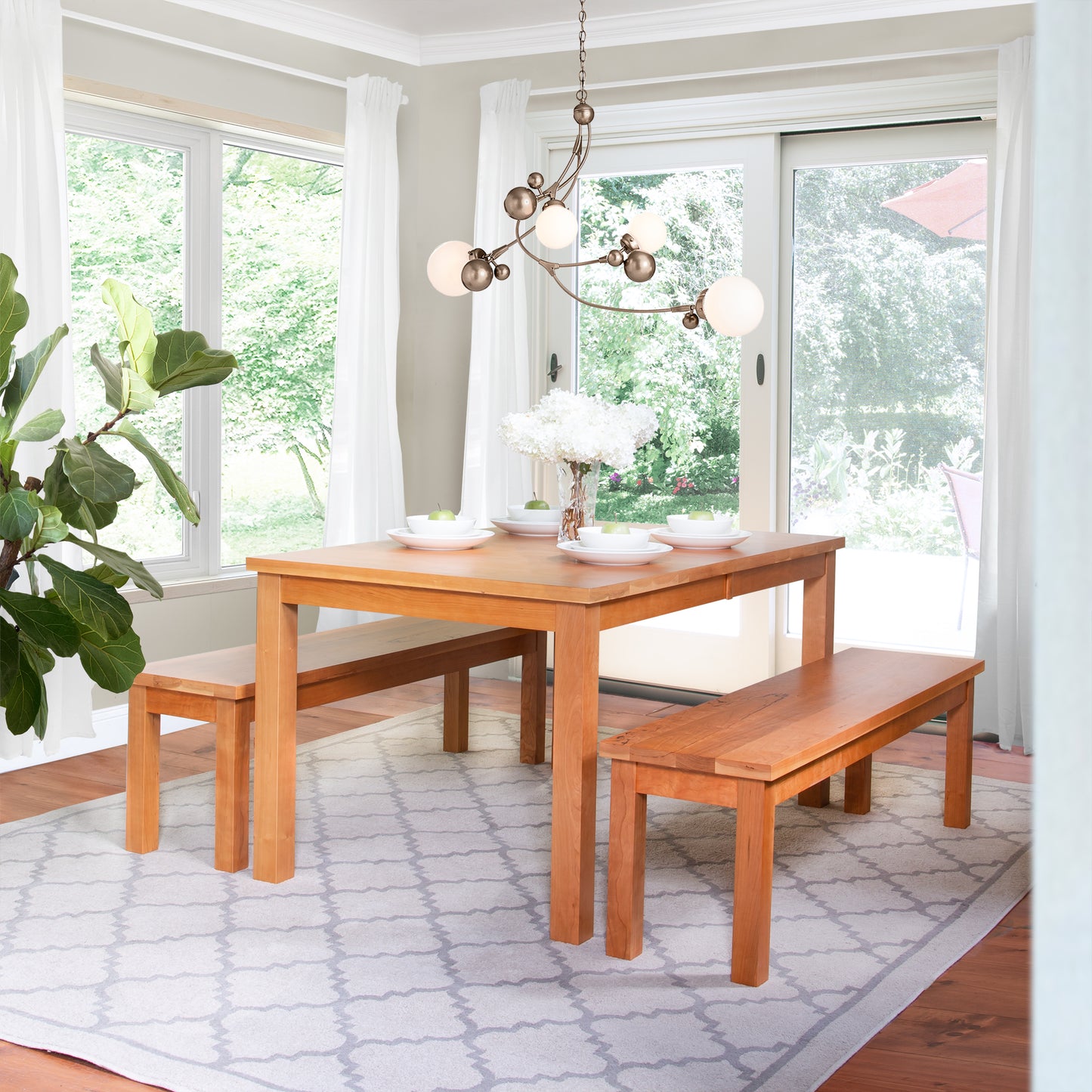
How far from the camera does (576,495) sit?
3.12 m

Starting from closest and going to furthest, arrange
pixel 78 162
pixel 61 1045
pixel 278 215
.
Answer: pixel 61 1045 < pixel 78 162 < pixel 278 215

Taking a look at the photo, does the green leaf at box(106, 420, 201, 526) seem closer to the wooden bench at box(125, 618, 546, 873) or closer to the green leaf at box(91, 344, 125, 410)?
the green leaf at box(91, 344, 125, 410)

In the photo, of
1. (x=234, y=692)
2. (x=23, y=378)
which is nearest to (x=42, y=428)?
(x=23, y=378)

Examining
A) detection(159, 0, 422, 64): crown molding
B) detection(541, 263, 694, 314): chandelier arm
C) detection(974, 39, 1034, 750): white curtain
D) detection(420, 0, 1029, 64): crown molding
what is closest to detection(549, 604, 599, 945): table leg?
detection(541, 263, 694, 314): chandelier arm

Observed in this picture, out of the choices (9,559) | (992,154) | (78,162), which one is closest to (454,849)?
(9,559)

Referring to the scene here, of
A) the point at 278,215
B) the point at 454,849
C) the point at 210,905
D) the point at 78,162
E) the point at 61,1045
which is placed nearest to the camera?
the point at 61,1045

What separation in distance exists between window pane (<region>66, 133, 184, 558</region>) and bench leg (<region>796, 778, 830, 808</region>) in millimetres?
2464

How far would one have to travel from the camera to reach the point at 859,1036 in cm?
206

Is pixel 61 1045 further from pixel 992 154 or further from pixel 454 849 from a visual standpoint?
pixel 992 154

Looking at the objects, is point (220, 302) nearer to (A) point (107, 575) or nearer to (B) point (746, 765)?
(A) point (107, 575)

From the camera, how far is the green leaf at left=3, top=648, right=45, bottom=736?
2107 mm

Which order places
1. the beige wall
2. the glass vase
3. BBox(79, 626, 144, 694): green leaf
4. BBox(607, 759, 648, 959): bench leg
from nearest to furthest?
BBox(79, 626, 144, 694): green leaf < BBox(607, 759, 648, 959): bench leg < the glass vase < the beige wall

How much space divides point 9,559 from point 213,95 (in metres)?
2.81

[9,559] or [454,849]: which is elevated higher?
[9,559]
